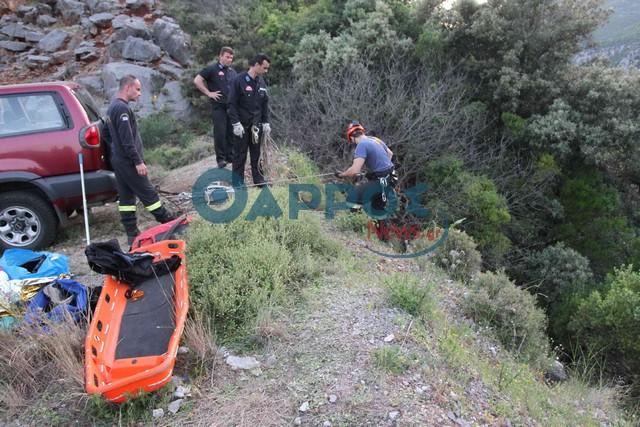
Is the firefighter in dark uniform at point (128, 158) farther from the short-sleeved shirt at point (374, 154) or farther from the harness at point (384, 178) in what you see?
the harness at point (384, 178)

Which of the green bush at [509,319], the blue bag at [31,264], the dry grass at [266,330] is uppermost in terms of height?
the blue bag at [31,264]

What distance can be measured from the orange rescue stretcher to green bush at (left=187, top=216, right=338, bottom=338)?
21 cm

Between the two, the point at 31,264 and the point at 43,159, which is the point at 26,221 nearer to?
the point at 43,159

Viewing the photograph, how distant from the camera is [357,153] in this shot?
578 centimetres

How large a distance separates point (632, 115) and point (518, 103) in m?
2.58

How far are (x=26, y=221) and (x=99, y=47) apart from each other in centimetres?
1167

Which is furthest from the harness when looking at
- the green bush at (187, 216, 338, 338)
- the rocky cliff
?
the rocky cliff

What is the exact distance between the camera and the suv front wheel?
4820mm

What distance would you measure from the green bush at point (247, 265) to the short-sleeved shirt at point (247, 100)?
72.7 inches

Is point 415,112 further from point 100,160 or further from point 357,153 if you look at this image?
point 100,160

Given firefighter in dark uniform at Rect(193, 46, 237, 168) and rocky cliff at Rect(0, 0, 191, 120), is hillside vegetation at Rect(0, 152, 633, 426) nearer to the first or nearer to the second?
firefighter in dark uniform at Rect(193, 46, 237, 168)

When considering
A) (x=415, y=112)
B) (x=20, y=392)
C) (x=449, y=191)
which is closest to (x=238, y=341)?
(x=20, y=392)

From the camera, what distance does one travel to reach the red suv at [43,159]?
475cm

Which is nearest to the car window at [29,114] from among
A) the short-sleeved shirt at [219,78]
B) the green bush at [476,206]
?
the short-sleeved shirt at [219,78]
